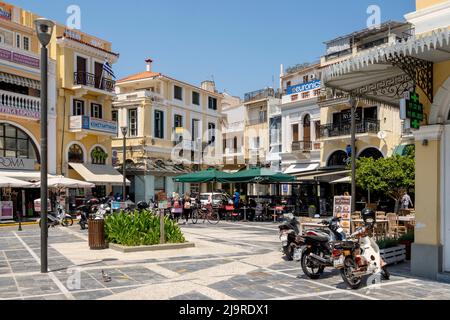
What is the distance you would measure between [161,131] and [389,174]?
21.6m

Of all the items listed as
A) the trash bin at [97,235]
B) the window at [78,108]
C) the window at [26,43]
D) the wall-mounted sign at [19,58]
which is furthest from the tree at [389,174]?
the window at [26,43]

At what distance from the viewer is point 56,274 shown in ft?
31.0

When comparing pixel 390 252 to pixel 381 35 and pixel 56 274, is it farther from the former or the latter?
pixel 381 35

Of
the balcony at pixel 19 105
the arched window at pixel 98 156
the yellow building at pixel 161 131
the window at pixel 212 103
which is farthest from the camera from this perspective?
the window at pixel 212 103

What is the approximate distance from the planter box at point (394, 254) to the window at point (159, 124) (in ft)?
95.2

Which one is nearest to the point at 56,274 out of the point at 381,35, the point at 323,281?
→ the point at 323,281

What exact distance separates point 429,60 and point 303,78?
28.6 m

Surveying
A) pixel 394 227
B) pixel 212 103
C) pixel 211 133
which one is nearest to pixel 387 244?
pixel 394 227

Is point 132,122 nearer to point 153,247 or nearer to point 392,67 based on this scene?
point 153,247

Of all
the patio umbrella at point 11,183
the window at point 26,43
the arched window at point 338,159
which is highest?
the window at point 26,43

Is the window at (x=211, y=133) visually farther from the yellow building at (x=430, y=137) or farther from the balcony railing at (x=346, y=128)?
the yellow building at (x=430, y=137)

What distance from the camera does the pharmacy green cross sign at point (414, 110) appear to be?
29.1 feet

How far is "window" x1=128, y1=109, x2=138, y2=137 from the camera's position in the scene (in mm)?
37375
